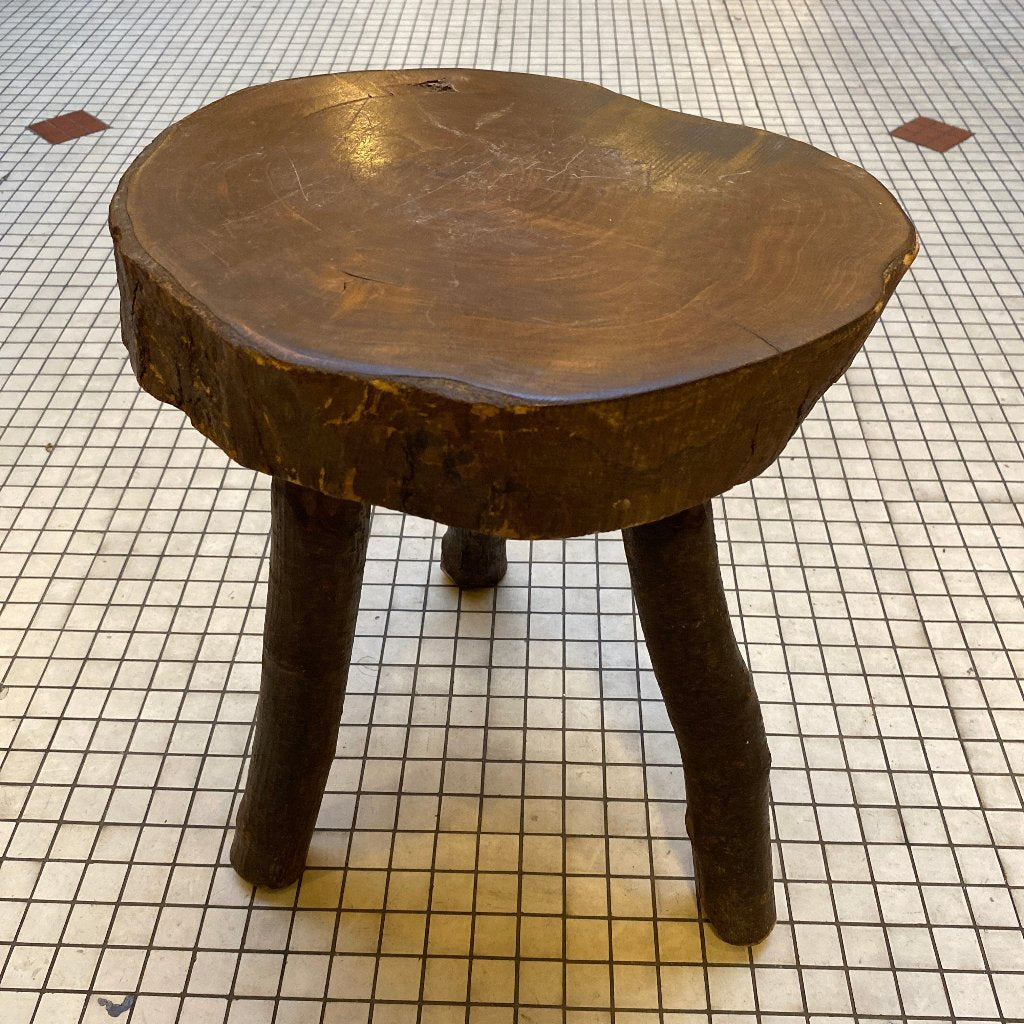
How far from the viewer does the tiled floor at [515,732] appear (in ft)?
4.06

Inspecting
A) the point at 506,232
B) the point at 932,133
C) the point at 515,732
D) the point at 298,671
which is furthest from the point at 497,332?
the point at 932,133

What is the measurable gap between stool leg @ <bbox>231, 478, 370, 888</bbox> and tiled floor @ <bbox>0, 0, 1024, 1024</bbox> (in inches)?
3.5

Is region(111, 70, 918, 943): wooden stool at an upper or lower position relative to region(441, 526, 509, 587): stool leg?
upper

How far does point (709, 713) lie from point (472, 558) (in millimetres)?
590

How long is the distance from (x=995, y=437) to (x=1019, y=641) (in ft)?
1.60

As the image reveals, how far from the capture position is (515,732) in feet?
4.86

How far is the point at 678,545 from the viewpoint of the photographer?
1011mm

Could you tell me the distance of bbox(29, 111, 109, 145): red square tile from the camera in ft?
9.27

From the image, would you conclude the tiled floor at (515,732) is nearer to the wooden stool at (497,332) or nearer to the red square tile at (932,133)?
the wooden stool at (497,332)

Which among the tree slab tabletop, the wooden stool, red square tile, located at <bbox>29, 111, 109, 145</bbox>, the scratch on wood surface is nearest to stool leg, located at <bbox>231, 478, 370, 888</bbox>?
the wooden stool

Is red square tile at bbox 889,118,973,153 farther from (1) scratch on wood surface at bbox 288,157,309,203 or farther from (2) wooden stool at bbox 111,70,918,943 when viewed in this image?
(1) scratch on wood surface at bbox 288,157,309,203

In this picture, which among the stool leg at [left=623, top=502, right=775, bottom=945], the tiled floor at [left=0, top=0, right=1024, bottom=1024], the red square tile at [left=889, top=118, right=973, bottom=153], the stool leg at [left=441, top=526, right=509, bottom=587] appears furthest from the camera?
the red square tile at [left=889, top=118, right=973, bottom=153]

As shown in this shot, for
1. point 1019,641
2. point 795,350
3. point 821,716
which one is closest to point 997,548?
point 1019,641

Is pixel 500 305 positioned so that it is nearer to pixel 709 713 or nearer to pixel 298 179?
pixel 298 179
